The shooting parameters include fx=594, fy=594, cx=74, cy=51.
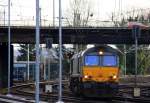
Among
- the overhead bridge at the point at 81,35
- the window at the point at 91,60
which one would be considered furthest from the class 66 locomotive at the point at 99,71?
the overhead bridge at the point at 81,35

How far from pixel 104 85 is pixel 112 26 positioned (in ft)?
71.5

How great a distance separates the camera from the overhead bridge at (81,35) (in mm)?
55875

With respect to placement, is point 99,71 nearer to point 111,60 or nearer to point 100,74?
point 100,74

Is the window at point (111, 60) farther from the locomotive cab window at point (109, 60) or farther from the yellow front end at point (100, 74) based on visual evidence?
the yellow front end at point (100, 74)

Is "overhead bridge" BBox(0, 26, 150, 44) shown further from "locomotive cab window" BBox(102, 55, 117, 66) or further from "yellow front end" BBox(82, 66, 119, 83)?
"yellow front end" BBox(82, 66, 119, 83)

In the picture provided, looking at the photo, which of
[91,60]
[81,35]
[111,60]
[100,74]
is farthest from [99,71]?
[81,35]

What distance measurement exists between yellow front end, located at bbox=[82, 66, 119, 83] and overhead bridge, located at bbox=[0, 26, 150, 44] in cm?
1883

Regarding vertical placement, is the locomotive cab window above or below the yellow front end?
above

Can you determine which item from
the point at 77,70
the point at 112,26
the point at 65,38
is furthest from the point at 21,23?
the point at 77,70

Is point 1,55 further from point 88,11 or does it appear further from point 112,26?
point 88,11

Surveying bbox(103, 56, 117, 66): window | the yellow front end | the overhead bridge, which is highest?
the overhead bridge

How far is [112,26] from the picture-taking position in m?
57.3

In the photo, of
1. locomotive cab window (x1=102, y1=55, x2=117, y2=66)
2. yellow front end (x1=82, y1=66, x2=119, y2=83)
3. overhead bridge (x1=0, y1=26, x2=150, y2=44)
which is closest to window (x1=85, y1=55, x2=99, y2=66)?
yellow front end (x1=82, y1=66, x2=119, y2=83)

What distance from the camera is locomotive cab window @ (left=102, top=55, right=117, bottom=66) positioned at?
3688cm
